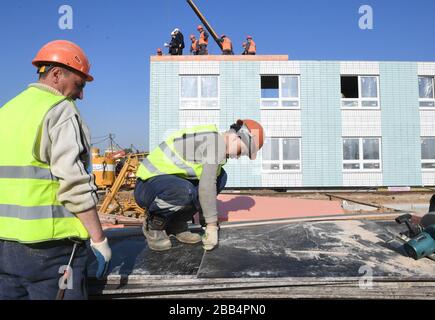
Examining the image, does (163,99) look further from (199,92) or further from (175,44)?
(175,44)

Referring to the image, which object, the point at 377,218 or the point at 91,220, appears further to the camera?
the point at 377,218

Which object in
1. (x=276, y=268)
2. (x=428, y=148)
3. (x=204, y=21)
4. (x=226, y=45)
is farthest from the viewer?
(x=204, y=21)

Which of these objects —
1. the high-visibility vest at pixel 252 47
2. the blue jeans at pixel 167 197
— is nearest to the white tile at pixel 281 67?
the high-visibility vest at pixel 252 47

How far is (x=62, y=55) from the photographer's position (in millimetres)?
1698

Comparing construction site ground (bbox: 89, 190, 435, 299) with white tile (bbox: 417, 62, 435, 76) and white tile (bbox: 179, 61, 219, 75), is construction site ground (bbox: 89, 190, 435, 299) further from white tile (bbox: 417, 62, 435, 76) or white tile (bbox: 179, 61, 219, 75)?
white tile (bbox: 417, 62, 435, 76)

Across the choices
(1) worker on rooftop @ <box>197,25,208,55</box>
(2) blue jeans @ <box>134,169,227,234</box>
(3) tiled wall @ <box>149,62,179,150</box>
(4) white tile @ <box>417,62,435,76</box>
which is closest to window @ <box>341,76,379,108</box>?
(4) white tile @ <box>417,62,435,76</box>

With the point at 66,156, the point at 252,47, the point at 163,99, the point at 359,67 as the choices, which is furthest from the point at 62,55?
the point at 359,67

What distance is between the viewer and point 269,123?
14219 mm

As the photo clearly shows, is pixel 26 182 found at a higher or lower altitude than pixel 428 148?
lower

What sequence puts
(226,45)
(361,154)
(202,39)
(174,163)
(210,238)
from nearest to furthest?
(210,238), (174,163), (361,154), (202,39), (226,45)

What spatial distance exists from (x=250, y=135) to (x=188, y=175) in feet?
2.11

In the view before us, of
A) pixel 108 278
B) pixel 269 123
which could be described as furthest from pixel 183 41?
pixel 108 278
